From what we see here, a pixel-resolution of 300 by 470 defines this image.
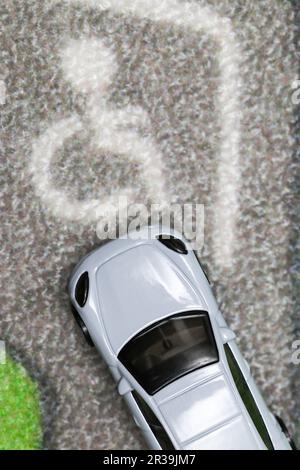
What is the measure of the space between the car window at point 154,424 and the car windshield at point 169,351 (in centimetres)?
8

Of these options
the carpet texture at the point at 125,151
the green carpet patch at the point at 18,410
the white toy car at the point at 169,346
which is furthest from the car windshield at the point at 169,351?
the green carpet patch at the point at 18,410

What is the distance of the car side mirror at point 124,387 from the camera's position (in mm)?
2322

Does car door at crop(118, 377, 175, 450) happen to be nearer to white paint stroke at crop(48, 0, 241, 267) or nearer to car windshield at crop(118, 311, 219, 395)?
car windshield at crop(118, 311, 219, 395)

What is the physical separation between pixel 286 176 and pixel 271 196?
0.36ft

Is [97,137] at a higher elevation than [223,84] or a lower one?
lower

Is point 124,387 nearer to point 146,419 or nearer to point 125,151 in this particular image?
point 146,419

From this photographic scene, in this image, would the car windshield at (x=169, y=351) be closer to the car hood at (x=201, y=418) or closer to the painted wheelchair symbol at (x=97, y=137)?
the car hood at (x=201, y=418)

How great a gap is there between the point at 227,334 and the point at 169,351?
266 mm

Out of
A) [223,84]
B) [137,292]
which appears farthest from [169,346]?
[223,84]

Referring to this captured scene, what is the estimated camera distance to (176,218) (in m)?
2.56

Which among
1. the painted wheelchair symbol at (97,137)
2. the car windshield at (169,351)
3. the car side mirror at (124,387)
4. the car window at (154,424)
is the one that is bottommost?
the car window at (154,424)

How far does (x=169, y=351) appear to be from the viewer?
7.40 ft
